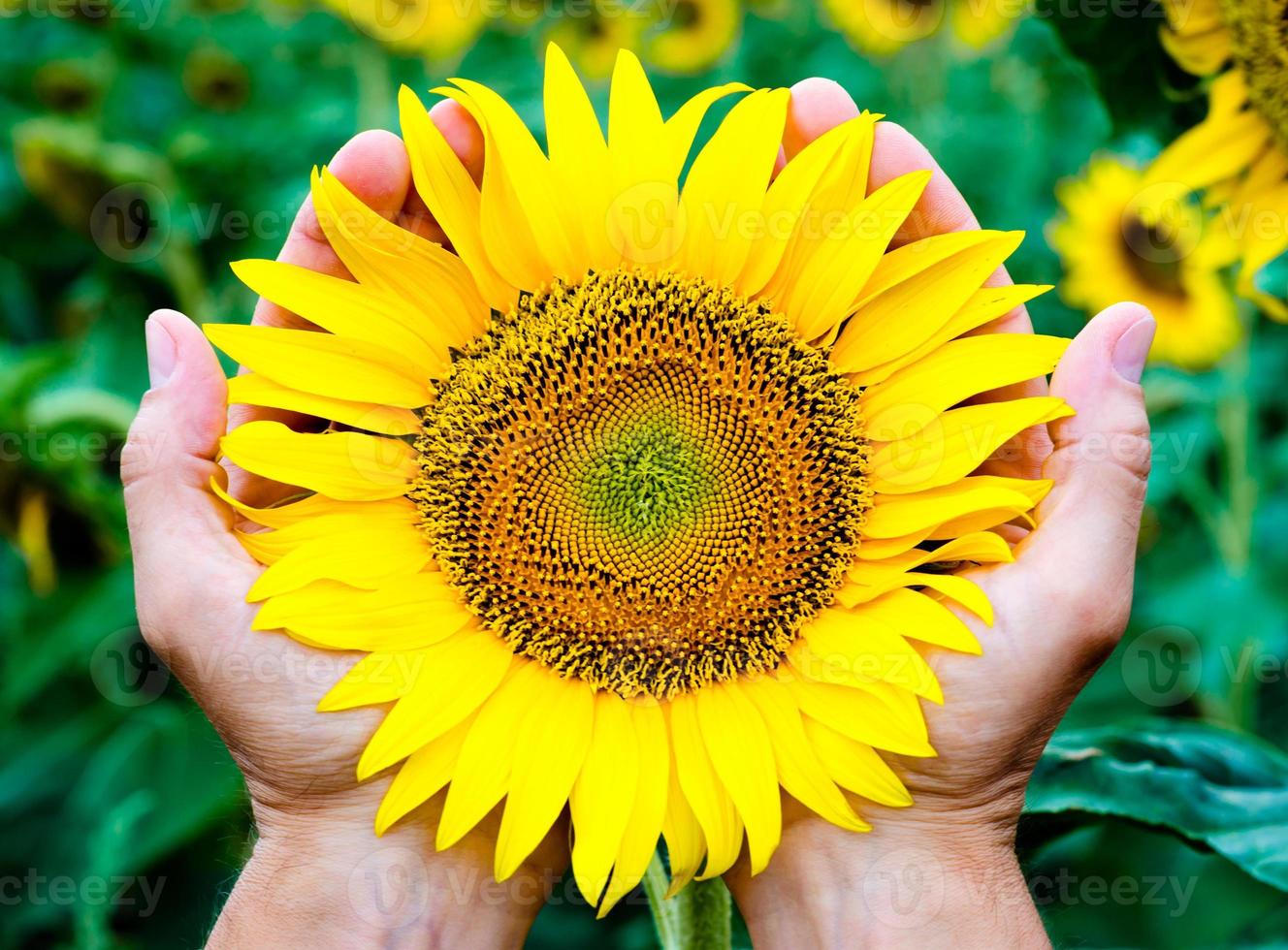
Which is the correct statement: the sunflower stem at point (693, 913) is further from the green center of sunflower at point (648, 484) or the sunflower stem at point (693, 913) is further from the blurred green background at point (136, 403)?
the blurred green background at point (136, 403)

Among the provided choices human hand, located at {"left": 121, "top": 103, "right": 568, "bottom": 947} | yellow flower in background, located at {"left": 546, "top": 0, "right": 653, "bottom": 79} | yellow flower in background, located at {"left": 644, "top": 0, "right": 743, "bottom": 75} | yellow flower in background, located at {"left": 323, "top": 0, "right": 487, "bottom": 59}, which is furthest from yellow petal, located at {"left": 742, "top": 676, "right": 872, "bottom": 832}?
yellow flower in background, located at {"left": 644, "top": 0, "right": 743, "bottom": 75}

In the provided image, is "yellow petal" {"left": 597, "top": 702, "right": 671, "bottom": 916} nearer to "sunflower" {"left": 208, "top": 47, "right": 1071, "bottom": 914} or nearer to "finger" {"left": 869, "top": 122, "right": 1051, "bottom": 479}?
"sunflower" {"left": 208, "top": 47, "right": 1071, "bottom": 914}

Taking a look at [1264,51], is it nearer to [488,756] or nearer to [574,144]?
[574,144]

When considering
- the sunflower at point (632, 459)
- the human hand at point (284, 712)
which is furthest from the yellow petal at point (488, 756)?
the human hand at point (284, 712)

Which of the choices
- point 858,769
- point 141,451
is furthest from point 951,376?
point 141,451

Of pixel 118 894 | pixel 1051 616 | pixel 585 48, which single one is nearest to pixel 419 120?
pixel 1051 616
